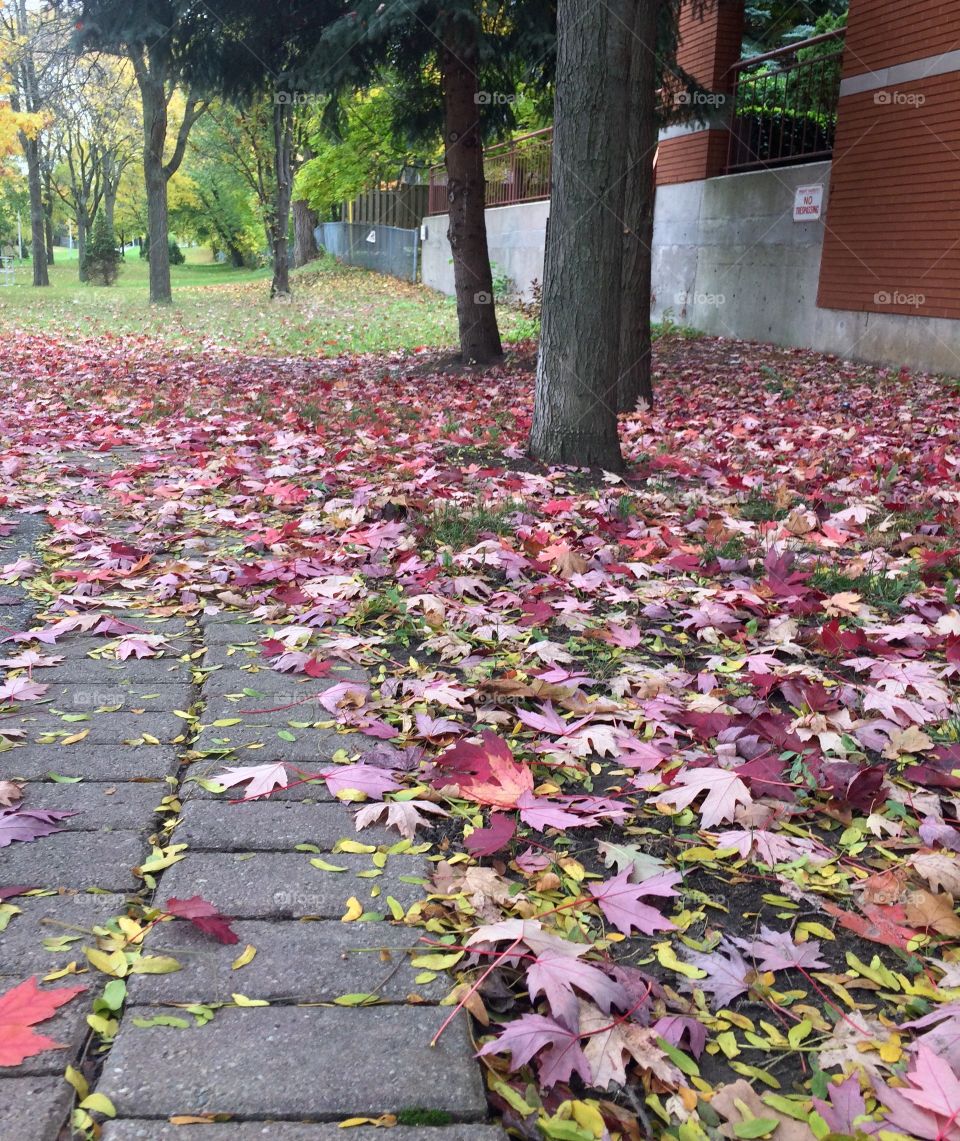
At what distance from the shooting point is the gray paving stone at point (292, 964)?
5.46ft

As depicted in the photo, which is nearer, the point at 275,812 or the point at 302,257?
the point at 275,812

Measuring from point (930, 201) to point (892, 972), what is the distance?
9924 mm

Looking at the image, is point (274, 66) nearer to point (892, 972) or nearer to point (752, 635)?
point (752, 635)

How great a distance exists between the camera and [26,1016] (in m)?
1.55

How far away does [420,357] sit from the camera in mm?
11898

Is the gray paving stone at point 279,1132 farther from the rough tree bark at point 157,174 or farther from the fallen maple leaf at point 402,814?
the rough tree bark at point 157,174

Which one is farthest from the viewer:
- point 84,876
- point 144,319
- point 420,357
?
point 144,319

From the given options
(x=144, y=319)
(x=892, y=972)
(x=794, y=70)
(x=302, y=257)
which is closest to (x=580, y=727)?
(x=892, y=972)

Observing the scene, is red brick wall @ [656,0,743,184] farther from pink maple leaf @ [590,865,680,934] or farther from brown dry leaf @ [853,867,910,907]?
pink maple leaf @ [590,865,680,934]

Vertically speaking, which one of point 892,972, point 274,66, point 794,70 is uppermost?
point 794,70

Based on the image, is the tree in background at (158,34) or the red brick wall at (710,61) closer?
the tree in background at (158,34)

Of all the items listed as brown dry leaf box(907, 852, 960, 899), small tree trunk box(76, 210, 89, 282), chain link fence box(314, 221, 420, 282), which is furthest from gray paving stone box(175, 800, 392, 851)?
small tree trunk box(76, 210, 89, 282)

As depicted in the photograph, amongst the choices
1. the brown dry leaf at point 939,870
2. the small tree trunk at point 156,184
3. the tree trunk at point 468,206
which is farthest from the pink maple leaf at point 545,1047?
the small tree trunk at point 156,184

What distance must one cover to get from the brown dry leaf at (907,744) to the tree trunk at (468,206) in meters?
8.46
